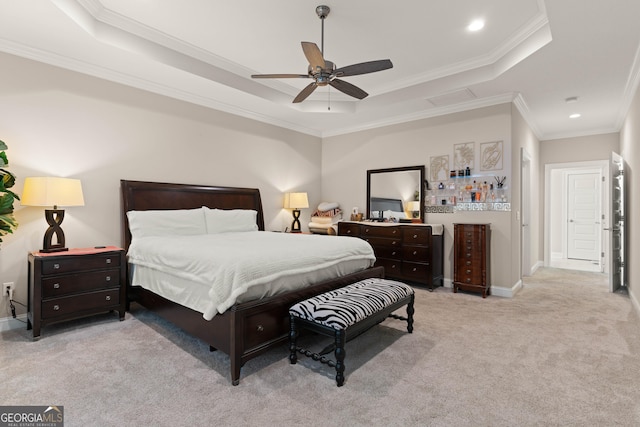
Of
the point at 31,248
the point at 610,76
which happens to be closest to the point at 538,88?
the point at 610,76

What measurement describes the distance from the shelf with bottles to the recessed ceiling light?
2086 millimetres

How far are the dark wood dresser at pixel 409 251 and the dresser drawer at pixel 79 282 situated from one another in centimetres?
354

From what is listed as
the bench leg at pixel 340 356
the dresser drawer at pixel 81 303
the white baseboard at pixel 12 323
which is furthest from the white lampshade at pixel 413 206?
the white baseboard at pixel 12 323

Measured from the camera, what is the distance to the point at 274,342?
2430mm

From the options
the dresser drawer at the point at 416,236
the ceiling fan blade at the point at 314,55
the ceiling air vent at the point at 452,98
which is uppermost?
the ceiling air vent at the point at 452,98

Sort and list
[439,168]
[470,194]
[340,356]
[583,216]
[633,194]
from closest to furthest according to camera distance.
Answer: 1. [340,356]
2. [633,194]
3. [470,194]
4. [439,168]
5. [583,216]

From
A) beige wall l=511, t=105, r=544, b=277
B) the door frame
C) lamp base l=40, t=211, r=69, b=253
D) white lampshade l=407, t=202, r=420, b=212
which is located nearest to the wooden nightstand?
lamp base l=40, t=211, r=69, b=253

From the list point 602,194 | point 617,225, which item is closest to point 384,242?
point 617,225

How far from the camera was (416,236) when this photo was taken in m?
4.79

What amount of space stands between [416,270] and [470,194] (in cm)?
137

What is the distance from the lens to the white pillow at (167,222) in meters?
3.71

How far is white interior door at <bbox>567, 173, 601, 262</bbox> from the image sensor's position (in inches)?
288

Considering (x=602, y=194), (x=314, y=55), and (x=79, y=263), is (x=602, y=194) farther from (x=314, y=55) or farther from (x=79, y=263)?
(x=79, y=263)

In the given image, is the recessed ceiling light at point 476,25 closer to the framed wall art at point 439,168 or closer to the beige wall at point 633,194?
the framed wall art at point 439,168
